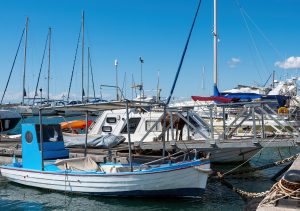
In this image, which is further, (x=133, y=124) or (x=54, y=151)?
(x=133, y=124)

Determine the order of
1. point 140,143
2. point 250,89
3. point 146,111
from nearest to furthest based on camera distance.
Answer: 1. point 140,143
2. point 146,111
3. point 250,89

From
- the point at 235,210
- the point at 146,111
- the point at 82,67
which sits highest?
the point at 82,67

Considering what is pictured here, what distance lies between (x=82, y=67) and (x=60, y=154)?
109ft

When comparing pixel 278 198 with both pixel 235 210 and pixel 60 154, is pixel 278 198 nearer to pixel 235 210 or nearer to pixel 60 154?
pixel 235 210

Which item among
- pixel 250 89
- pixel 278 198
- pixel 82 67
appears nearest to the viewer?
pixel 278 198

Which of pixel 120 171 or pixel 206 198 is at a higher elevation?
pixel 120 171

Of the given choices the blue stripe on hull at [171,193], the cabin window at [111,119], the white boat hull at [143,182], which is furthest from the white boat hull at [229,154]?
the white boat hull at [143,182]

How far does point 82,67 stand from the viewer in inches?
1916

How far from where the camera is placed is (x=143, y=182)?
43.2ft

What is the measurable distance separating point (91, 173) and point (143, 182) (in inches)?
72.2

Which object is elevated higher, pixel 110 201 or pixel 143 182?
pixel 143 182

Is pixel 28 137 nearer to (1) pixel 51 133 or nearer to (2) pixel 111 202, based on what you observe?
(1) pixel 51 133

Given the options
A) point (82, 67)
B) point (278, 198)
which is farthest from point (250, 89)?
point (278, 198)

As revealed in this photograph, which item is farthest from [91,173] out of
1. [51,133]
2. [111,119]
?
[111,119]
